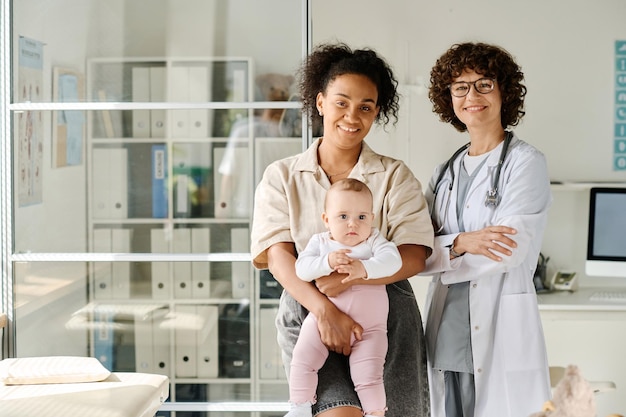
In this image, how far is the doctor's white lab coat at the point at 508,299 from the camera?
225 cm

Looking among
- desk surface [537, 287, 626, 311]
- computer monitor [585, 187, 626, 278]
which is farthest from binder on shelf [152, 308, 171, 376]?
computer monitor [585, 187, 626, 278]

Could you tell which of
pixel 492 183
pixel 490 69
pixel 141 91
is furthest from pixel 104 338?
pixel 490 69

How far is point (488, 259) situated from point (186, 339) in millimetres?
1807

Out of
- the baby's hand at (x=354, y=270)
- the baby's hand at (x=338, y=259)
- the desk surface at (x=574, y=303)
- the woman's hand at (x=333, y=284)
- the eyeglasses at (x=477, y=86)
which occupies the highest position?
the eyeglasses at (x=477, y=86)

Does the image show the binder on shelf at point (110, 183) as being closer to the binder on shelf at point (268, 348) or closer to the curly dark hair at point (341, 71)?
the binder on shelf at point (268, 348)

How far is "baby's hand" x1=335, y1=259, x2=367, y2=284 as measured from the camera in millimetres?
2006

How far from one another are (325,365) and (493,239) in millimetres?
553

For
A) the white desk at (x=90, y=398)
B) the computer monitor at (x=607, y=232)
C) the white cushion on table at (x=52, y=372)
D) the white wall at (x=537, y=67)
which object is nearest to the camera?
the white desk at (x=90, y=398)

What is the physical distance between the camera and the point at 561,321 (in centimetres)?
379

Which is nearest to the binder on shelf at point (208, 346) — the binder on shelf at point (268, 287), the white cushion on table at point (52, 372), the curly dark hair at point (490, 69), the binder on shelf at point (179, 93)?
the binder on shelf at point (268, 287)

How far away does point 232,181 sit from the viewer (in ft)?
11.7

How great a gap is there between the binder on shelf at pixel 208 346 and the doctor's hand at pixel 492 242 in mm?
1694

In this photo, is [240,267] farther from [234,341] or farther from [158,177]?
[158,177]

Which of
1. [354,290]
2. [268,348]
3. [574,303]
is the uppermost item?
[354,290]
